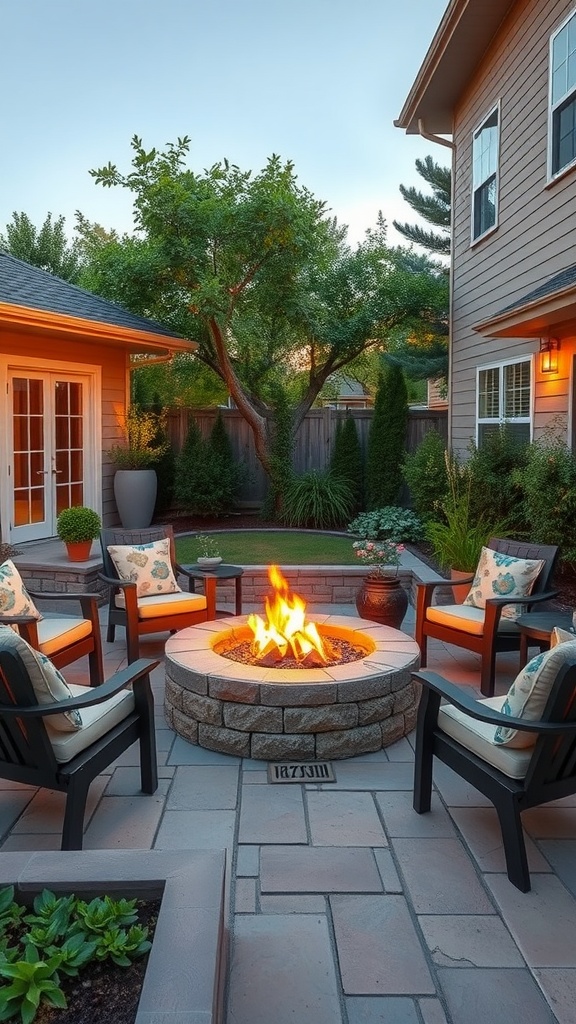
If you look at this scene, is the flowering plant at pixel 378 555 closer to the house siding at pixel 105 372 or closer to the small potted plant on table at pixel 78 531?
the small potted plant on table at pixel 78 531

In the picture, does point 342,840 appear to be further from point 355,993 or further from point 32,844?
point 32,844

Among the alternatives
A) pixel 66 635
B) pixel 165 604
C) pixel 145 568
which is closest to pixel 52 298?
pixel 145 568

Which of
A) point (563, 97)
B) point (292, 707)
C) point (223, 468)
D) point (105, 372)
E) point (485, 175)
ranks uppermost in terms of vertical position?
point (485, 175)

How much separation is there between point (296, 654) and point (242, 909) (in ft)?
5.32

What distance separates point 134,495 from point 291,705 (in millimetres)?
6030

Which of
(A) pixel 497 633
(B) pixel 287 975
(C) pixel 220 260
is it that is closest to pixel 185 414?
(C) pixel 220 260

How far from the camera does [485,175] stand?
8.59 meters

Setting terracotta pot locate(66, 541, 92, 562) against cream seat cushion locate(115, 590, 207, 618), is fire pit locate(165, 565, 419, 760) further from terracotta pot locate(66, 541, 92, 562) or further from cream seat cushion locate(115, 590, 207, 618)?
terracotta pot locate(66, 541, 92, 562)

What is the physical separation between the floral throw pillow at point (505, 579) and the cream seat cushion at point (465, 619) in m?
0.08

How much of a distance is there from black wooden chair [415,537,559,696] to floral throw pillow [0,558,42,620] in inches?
99.1

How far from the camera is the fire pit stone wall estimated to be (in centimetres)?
333

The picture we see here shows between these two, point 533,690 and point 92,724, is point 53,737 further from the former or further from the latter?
point 533,690

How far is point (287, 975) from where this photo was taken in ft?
6.44

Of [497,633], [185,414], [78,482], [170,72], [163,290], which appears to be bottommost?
[497,633]
